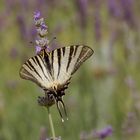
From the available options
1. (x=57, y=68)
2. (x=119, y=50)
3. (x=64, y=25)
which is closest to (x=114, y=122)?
(x=64, y=25)

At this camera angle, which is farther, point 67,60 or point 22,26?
point 22,26

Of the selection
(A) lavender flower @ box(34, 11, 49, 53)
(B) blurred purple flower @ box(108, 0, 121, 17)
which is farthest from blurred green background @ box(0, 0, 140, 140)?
(A) lavender flower @ box(34, 11, 49, 53)

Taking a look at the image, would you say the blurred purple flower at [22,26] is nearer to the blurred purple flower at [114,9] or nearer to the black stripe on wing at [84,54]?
the blurred purple flower at [114,9]

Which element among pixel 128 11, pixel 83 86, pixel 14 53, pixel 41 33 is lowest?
pixel 41 33

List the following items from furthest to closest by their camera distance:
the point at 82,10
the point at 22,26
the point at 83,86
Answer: the point at 83,86, the point at 22,26, the point at 82,10

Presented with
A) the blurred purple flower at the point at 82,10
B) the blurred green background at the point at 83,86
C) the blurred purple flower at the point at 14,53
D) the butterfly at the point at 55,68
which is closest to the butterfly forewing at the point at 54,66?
the butterfly at the point at 55,68

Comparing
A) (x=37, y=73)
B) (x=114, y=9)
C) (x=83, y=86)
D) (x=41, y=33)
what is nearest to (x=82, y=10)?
(x=114, y=9)

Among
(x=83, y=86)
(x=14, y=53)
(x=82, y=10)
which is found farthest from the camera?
(x=14, y=53)

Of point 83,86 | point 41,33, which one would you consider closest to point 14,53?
point 83,86

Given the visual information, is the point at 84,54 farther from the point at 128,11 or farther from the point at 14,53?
the point at 14,53

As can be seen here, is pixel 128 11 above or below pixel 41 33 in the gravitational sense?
above
